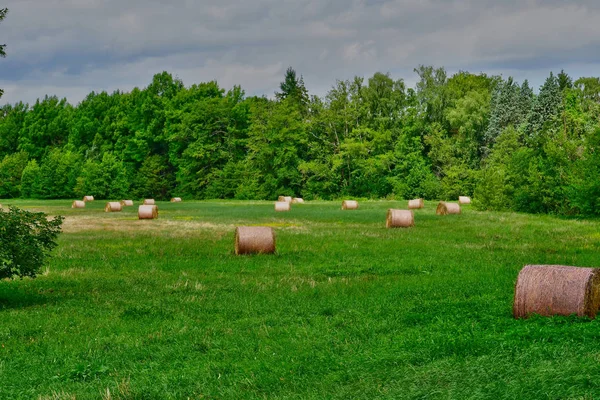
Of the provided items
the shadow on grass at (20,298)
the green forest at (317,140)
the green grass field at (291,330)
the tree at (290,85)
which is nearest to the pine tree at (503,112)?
the green forest at (317,140)

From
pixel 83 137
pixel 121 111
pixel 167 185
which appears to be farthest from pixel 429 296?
pixel 83 137

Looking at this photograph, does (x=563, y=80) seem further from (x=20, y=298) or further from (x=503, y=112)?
(x=20, y=298)

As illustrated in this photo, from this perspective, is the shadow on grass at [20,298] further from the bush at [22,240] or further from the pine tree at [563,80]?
the pine tree at [563,80]

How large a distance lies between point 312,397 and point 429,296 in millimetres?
6571

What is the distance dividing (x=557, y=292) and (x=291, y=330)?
14.2 feet

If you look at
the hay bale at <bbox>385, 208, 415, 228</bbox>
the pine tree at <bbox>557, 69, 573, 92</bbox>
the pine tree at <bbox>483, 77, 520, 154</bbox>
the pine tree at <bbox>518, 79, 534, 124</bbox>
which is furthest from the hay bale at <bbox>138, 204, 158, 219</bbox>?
the pine tree at <bbox>557, 69, 573, 92</bbox>

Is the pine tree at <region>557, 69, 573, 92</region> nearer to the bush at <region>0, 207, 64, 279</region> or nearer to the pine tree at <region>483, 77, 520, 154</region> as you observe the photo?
the pine tree at <region>483, 77, 520, 154</region>

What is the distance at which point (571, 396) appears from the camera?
6.95 metres

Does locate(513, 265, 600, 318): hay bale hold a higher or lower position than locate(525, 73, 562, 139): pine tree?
lower

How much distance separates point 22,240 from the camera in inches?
509

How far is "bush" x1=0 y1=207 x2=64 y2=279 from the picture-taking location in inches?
503

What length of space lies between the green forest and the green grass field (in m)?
62.7

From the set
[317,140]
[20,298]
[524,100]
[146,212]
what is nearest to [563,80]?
[524,100]

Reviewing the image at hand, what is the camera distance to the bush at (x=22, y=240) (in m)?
12.8
